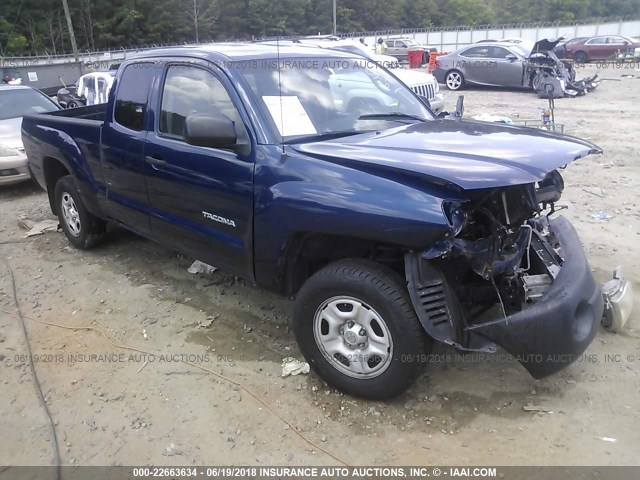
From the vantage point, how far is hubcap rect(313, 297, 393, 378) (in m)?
2.93

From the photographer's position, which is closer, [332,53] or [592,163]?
[332,53]

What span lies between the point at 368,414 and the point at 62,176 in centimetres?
427

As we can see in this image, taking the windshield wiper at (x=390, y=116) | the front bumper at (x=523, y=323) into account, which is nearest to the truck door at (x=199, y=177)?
the windshield wiper at (x=390, y=116)

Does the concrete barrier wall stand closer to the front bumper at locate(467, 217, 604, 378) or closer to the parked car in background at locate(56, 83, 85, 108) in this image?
the parked car in background at locate(56, 83, 85, 108)

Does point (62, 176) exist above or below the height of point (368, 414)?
above

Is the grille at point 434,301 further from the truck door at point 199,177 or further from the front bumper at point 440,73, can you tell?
the front bumper at point 440,73

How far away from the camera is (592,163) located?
8.05 metres

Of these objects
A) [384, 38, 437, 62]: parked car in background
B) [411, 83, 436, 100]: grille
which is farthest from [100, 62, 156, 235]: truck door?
[384, 38, 437, 62]: parked car in background

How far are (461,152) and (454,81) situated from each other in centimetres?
1676

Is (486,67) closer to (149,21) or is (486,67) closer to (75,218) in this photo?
(75,218)

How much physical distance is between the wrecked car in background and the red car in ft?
33.1

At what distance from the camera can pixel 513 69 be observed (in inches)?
665

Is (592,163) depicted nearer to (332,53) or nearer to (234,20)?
(332,53)

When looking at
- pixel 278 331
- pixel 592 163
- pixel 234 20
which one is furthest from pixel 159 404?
pixel 234 20
